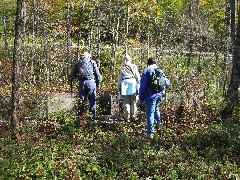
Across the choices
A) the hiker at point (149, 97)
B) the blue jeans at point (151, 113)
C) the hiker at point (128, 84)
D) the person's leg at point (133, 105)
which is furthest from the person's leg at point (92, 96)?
the blue jeans at point (151, 113)

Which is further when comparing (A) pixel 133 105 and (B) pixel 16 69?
(A) pixel 133 105

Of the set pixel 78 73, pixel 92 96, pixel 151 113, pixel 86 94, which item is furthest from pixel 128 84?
pixel 151 113

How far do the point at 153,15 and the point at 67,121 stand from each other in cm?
1045

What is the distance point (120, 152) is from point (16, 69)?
2700 millimetres

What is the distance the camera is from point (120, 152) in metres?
7.43

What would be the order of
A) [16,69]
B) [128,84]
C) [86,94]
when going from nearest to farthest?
[16,69]
[86,94]
[128,84]

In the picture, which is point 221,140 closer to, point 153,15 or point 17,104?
point 17,104

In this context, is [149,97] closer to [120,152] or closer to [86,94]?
[120,152]

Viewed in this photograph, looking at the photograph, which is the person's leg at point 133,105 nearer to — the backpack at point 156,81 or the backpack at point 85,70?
the backpack at point 85,70

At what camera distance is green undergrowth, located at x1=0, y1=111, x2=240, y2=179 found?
6457mm

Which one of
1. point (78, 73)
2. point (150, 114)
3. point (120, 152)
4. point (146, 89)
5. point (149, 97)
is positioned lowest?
point (120, 152)

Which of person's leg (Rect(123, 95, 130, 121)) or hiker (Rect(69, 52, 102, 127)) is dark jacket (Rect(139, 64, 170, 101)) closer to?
hiker (Rect(69, 52, 102, 127))

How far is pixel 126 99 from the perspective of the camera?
9648 millimetres

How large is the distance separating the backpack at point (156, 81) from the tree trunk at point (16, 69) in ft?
9.19
